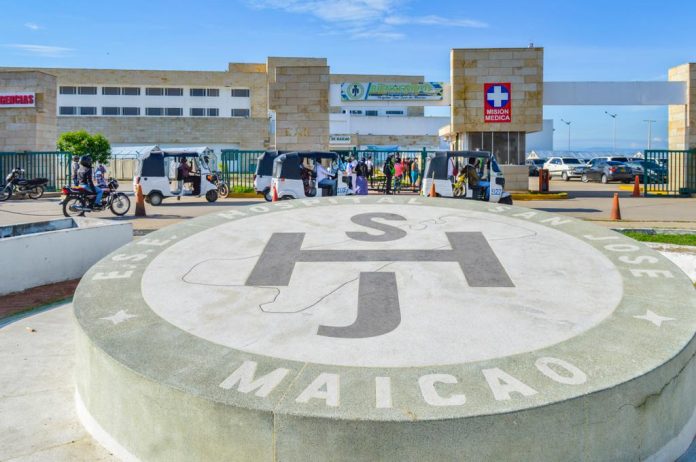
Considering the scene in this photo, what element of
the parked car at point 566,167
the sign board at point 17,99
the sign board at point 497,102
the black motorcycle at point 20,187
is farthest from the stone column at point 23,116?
the parked car at point 566,167

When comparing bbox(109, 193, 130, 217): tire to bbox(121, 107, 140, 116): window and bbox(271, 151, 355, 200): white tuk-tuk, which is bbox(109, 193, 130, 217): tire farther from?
bbox(121, 107, 140, 116): window

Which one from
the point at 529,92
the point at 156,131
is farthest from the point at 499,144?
the point at 156,131

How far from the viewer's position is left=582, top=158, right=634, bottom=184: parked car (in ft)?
116

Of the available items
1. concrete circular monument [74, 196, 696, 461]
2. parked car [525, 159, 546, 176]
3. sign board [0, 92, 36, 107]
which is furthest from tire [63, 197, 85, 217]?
parked car [525, 159, 546, 176]

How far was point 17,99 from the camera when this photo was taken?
29734mm

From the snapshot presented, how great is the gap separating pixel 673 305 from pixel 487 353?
1538 mm

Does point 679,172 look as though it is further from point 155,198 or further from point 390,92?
point 155,198

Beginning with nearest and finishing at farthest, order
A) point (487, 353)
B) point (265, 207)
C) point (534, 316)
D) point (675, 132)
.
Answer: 1. point (487, 353)
2. point (534, 316)
3. point (265, 207)
4. point (675, 132)

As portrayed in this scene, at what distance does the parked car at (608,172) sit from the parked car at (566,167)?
183 centimetres

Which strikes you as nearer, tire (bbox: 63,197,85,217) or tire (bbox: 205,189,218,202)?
tire (bbox: 63,197,85,217)

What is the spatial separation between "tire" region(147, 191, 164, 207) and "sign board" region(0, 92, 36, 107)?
12.9 metres

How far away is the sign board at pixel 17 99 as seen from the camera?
29.6 m

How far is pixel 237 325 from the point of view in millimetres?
4301

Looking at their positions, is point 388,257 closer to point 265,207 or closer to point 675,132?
point 265,207
